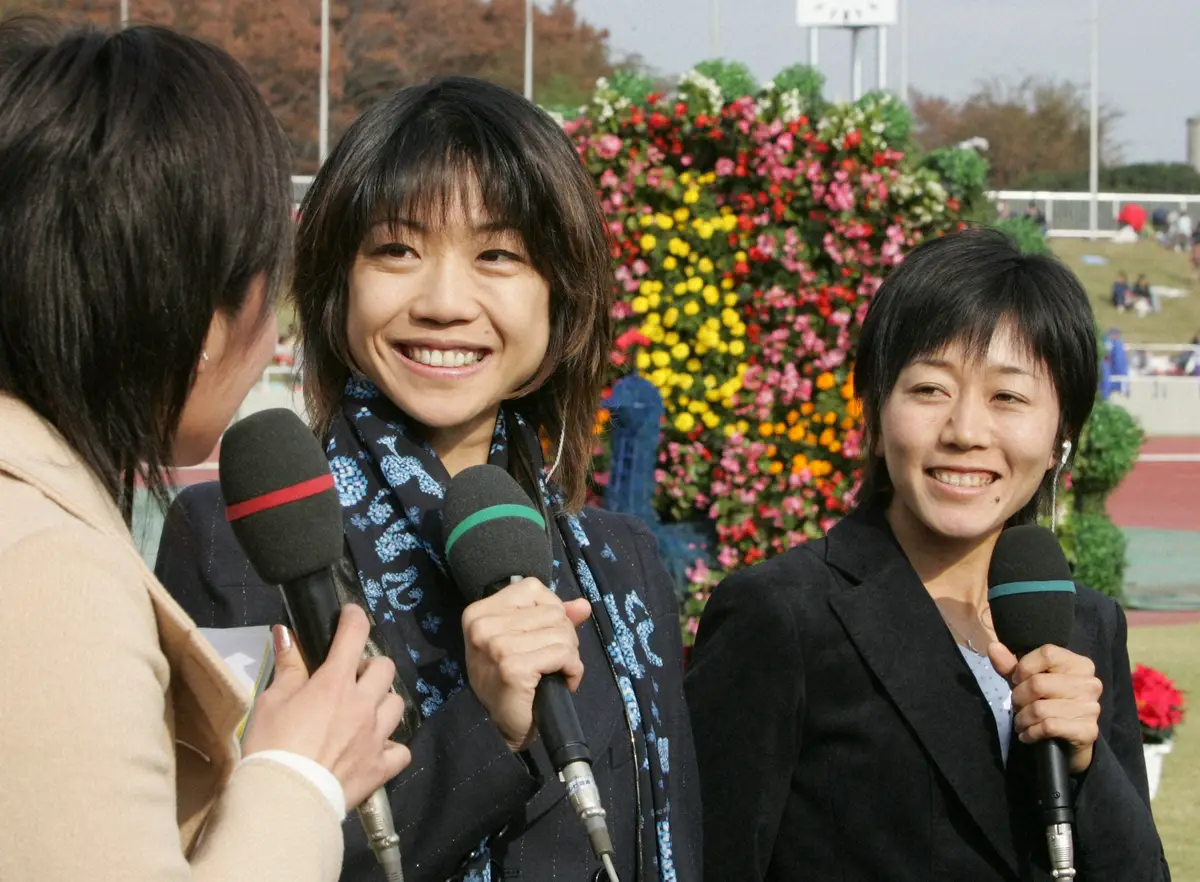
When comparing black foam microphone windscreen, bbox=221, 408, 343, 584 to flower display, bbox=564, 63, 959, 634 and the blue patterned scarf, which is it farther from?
flower display, bbox=564, 63, 959, 634

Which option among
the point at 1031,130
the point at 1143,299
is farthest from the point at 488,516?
the point at 1031,130

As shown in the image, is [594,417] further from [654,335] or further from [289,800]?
[654,335]

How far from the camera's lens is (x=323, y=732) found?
5.05 feet

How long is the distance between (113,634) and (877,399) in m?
1.78

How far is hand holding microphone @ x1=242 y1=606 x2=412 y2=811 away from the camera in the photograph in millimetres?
1533

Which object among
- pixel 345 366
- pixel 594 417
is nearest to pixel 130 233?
pixel 345 366

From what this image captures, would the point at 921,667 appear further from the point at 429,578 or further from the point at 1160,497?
the point at 1160,497

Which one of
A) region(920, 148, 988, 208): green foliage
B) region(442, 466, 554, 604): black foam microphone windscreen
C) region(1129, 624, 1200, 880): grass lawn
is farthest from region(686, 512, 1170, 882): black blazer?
region(920, 148, 988, 208): green foliage

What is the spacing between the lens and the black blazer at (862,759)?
247cm

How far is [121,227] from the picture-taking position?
1445 mm

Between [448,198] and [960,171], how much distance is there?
498 cm

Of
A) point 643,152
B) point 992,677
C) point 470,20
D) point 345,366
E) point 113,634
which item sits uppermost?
point 470,20

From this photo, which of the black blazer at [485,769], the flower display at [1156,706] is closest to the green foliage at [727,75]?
the flower display at [1156,706]

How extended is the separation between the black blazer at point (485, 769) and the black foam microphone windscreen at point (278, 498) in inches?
3.5
